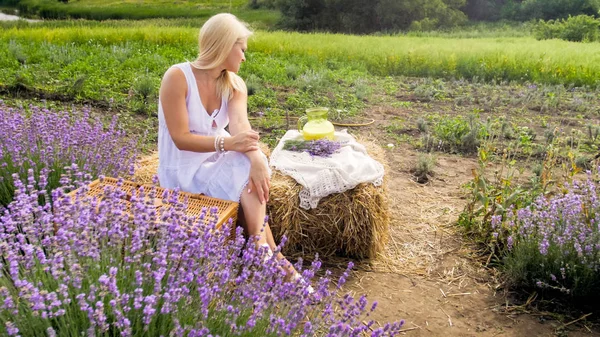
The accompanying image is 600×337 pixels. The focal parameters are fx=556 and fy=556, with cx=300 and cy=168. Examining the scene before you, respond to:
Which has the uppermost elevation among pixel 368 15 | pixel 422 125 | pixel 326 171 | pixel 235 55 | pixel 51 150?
pixel 235 55

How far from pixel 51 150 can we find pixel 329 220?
166 centimetres

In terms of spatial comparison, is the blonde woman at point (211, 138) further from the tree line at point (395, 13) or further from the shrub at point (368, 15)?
the shrub at point (368, 15)

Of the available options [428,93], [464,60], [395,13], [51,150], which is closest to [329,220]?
[51,150]

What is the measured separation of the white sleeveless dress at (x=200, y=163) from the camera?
2.88 m

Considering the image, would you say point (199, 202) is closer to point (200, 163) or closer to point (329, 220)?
point (200, 163)

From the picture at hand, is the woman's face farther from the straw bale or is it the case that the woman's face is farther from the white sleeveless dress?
the straw bale

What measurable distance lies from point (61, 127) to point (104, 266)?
1.92m

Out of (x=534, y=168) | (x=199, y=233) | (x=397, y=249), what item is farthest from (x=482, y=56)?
(x=199, y=233)

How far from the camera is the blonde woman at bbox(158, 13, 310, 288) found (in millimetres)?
2854

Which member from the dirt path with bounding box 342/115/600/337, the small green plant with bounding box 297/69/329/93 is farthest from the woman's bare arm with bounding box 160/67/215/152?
the small green plant with bounding box 297/69/329/93

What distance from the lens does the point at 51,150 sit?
10.1 feet

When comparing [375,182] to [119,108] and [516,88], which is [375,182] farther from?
[516,88]

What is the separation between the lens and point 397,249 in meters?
3.76

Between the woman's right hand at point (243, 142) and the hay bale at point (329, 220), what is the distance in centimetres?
56
